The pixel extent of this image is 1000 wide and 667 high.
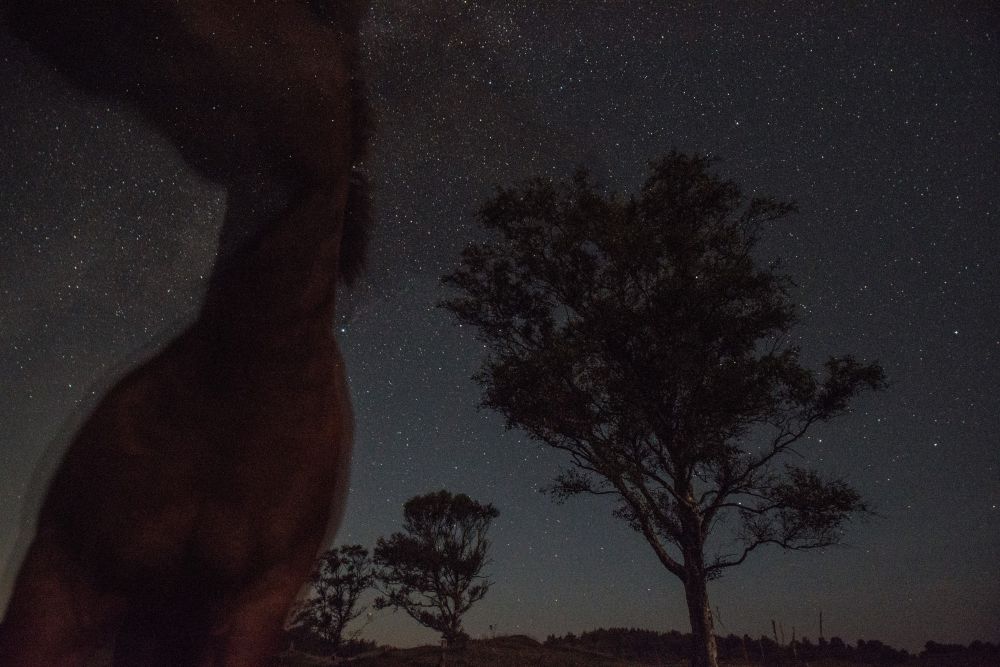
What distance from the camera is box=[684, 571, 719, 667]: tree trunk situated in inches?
440

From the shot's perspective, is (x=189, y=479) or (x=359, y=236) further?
(x=359, y=236)

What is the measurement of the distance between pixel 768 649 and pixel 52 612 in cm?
3256

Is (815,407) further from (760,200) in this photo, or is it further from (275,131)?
(275,131)

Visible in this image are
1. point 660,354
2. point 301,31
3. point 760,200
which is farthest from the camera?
point 760,200

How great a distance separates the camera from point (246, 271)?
3408mm

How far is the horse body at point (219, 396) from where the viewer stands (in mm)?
2994

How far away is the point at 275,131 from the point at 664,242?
1045cm

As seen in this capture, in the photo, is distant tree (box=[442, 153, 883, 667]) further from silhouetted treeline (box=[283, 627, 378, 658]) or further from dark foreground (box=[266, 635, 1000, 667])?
silhouetted treeline (box=[283, 627, 378, 658])

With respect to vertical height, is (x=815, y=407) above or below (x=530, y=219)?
below

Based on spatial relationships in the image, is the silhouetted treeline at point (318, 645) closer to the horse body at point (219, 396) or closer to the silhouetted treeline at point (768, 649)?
the silhouetted treeline at point (768, 649)

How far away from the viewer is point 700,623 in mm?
11500

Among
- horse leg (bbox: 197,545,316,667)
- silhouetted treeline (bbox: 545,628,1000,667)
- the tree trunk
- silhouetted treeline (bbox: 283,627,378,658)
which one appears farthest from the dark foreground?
horse leg (bbox: 197,545,316,667)

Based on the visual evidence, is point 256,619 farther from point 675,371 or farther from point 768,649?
point 768,649

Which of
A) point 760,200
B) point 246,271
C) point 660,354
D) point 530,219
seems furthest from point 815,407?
point 246,271
